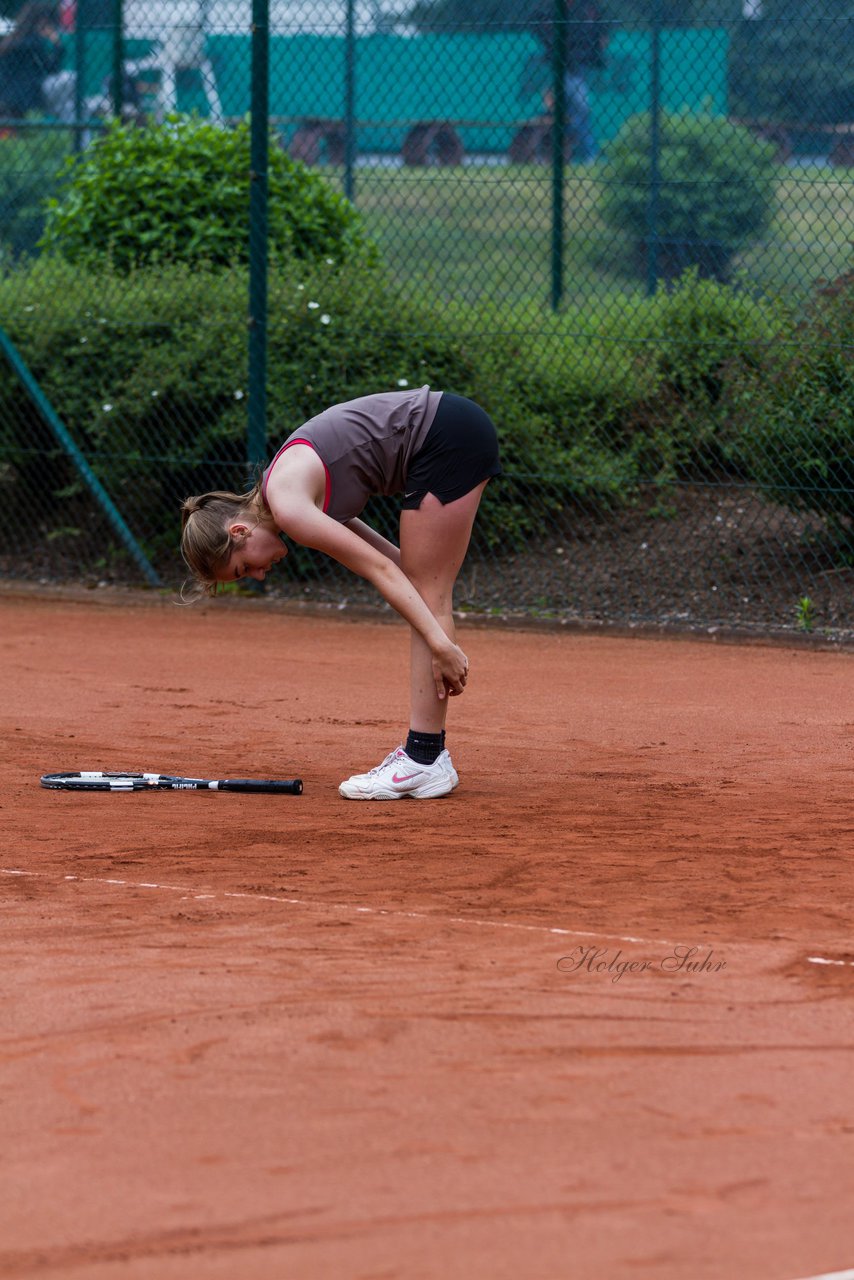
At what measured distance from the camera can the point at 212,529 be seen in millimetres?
4848

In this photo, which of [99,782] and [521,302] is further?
Answer: [521,302]

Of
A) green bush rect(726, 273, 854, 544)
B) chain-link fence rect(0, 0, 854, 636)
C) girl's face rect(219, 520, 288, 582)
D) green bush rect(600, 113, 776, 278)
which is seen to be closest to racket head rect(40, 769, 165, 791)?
girl's face rect(219, 520, 288, 582)

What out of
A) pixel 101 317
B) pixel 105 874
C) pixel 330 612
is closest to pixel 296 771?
pixel 105 874

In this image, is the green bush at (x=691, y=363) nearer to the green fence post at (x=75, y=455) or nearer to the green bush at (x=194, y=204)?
the green bush at (x=194, y=204)

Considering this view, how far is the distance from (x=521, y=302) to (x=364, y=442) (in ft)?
15.6

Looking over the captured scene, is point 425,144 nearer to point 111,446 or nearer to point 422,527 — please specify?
point 111,446

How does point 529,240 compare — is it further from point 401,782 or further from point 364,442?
point 401,782

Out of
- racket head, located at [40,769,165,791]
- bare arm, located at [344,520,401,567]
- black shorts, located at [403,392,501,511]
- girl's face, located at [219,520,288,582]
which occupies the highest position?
black shorts, located at [403,392,501,511]

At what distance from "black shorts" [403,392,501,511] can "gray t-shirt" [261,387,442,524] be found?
27mm

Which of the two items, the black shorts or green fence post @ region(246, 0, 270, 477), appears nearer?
the black shorts

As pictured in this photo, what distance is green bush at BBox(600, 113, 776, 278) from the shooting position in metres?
8.98

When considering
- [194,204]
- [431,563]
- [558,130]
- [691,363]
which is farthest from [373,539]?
[194,204]

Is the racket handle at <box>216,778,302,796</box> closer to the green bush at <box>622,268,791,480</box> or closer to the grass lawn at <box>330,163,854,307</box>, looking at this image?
the green bush at <box>622,268,791,480</box>
